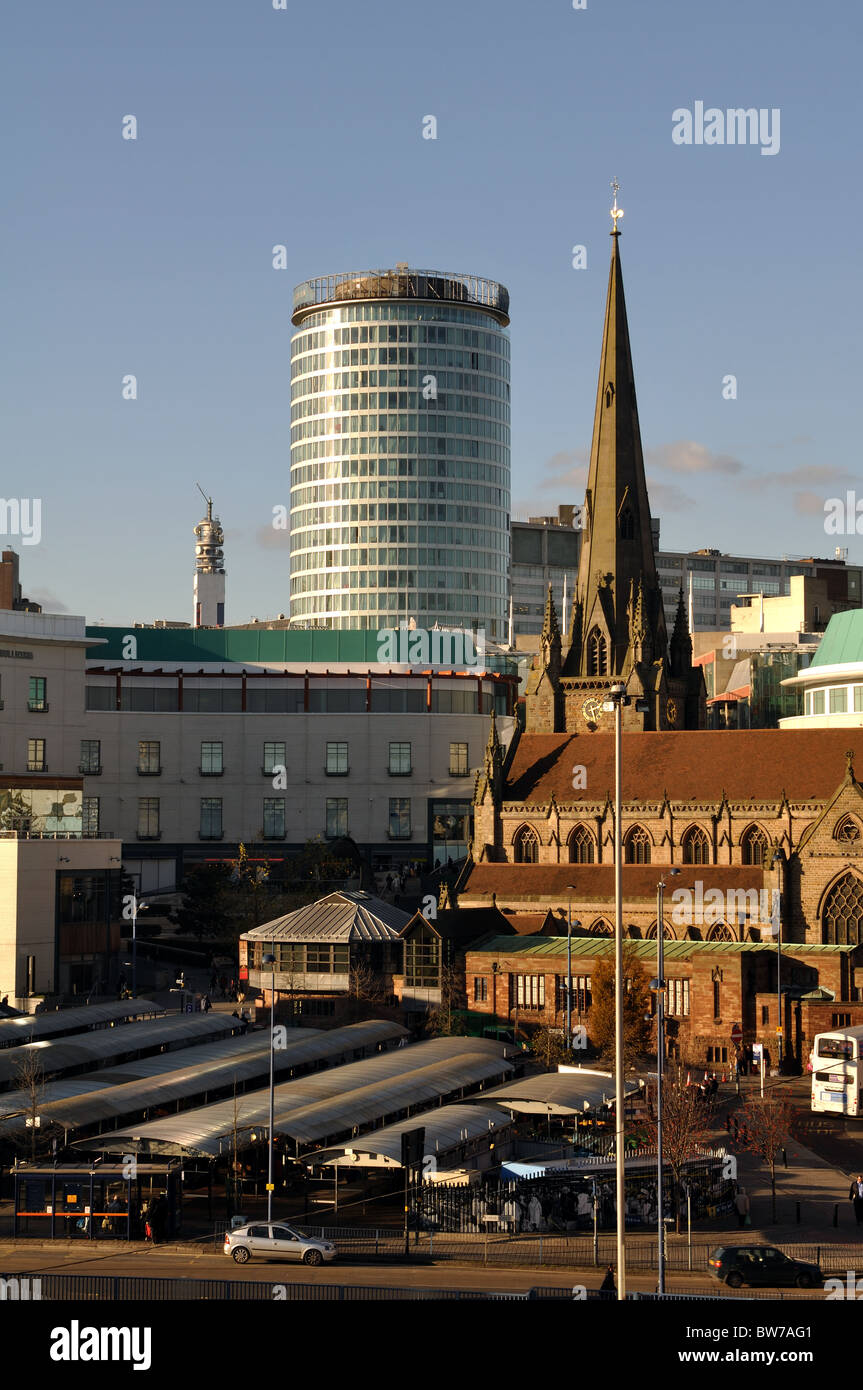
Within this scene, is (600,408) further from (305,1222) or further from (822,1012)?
(305,1222)

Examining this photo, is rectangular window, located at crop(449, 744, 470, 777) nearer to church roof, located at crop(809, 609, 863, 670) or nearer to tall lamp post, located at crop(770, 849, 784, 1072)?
church roof, located at crop(809, 609, 863, 670)

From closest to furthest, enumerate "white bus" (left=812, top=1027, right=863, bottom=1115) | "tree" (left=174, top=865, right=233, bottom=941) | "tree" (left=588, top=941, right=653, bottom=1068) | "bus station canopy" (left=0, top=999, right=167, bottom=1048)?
"white bus" (left=812, top=1027, right=863, bottom=1115), "bus station canopy" (left=0, top=999, right=167, bottom=1048), "tree" (left=588, top=941, right=653, bottom=1068), "tree" (left=174, top=865, right=233, bottom=941)

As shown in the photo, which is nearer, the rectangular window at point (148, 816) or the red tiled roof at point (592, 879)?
the red tiled roof at point (592, 879)

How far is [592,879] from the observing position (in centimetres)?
10281

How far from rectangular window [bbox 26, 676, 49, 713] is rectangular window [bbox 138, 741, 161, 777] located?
138ft

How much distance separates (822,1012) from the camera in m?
83.8

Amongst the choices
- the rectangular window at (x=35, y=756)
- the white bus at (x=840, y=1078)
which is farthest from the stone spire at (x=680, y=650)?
the white bus at (x=840, y=1078)

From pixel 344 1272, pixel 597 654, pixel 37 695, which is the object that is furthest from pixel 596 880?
pixel 344 1272

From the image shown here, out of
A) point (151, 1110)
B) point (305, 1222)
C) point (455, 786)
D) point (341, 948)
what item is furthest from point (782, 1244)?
point (455, 786)

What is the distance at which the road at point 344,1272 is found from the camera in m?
41.1

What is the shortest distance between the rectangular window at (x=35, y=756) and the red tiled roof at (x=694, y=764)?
100ft

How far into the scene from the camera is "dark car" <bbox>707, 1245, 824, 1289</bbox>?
41469 mm

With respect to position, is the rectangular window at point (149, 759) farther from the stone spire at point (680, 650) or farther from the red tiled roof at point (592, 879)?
the stone spire at point (680, 650)

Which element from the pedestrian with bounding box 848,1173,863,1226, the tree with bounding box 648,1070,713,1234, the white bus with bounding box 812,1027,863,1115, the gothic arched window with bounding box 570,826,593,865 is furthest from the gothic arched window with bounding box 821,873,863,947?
the pedestrian with bounding box 848,1173,863,1226
